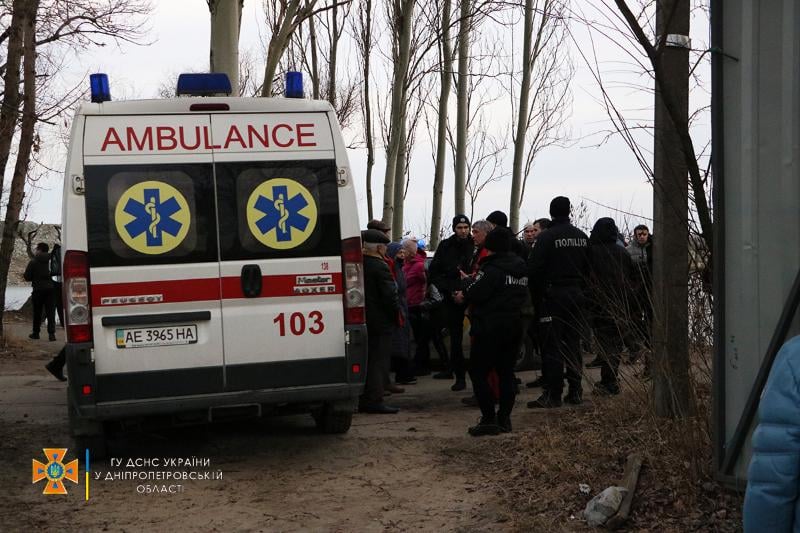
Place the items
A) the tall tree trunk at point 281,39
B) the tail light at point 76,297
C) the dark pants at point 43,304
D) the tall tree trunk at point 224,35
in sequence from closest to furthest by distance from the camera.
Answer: the tail light at point 76,297 → the tall tree trunk at point 224,35 → the tall tree trunk at point 281,39 → the dark pants at point 43,304

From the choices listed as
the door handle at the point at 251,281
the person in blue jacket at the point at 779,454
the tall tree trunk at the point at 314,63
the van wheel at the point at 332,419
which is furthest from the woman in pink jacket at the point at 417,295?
the tall tree trunk at the point at 314,63

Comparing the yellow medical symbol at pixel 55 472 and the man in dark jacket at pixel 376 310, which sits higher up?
the man in dark jacket at pixel 376 310

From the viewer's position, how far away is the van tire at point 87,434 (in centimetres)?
763

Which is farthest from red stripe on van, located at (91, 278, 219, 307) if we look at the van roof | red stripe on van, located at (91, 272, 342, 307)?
the van roof

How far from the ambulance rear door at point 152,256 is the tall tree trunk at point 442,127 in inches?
589

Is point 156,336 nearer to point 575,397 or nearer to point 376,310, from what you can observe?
point 376,310

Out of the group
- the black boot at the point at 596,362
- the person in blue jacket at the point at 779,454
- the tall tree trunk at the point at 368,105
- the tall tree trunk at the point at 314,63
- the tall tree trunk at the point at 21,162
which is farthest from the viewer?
the tall tree trunk at the point at 314,63

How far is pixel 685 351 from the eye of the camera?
669 cm

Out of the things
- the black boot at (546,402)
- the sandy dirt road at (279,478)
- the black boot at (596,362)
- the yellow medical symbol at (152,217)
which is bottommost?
the sandy dirt road at (279,478)

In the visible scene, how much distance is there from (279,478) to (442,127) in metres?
18.3

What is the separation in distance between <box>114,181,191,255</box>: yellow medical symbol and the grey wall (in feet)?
13.1

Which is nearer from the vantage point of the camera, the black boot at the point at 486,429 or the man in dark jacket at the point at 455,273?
the black boot at the point at 486,429

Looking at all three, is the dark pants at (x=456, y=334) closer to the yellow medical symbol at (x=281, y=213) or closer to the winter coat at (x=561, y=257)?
the winter coat at (x=561, y=257)

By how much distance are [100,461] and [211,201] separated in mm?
2204
